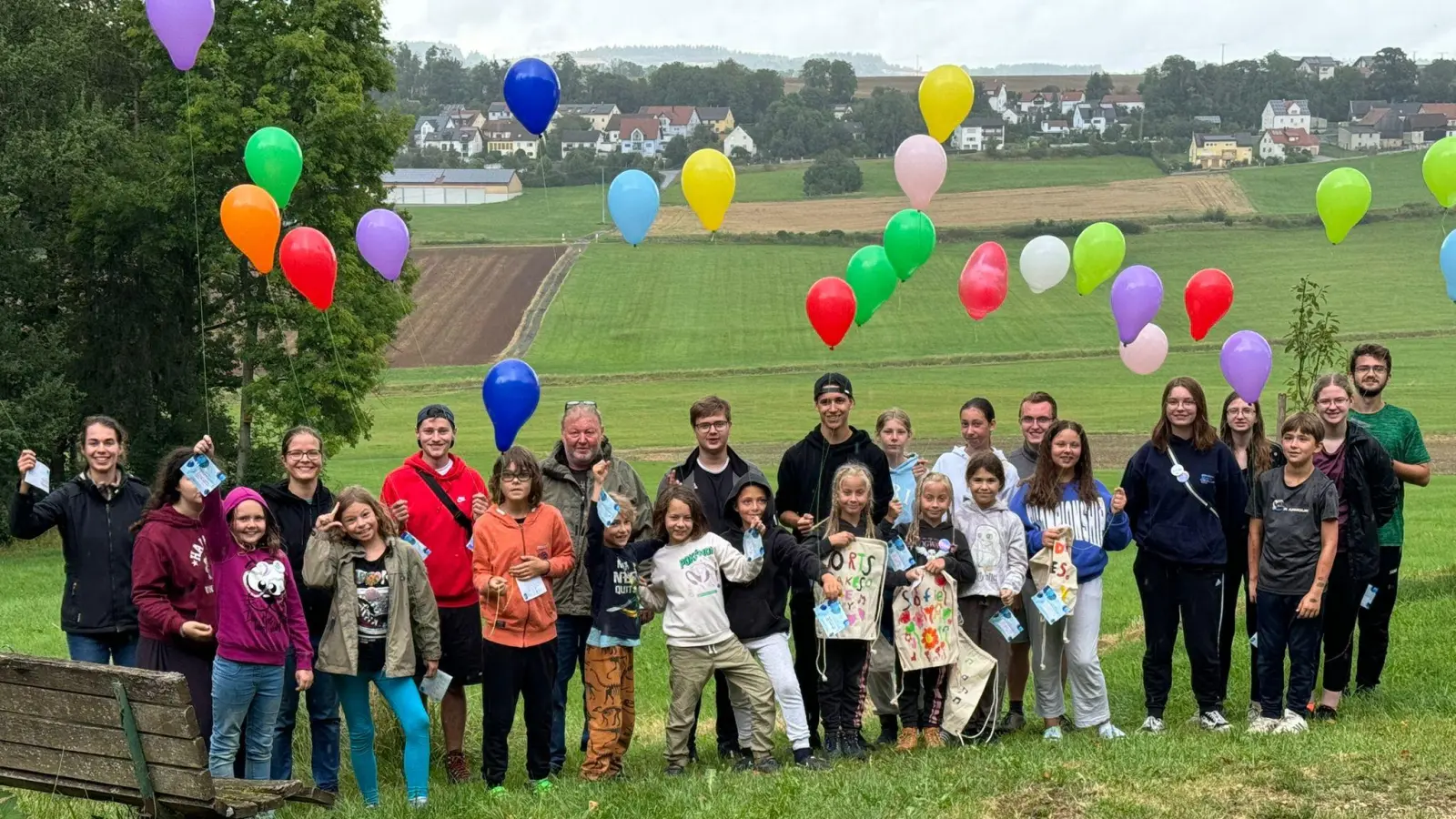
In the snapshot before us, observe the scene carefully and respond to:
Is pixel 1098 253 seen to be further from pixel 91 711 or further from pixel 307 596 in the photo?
pixel 91 711

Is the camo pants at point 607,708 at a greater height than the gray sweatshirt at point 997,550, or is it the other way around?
the gray sweatshirt at point 997,550

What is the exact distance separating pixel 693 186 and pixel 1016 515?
17.6 ft

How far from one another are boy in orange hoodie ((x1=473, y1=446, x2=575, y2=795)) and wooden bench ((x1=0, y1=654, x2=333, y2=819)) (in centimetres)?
202

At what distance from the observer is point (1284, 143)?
93.2 metres

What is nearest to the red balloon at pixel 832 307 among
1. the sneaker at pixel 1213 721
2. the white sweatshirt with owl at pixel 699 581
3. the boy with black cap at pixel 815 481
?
the boy with black cap at pixel 815 481

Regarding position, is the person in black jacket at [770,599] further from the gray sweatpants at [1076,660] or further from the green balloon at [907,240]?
the green balloon at [907,240]

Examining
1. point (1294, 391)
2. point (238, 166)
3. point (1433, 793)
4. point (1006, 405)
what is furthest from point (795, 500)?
point (1006, 405)

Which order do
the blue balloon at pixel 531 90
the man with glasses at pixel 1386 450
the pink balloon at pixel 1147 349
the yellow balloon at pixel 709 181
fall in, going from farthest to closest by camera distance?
the pink balloon at pixel 1147 349, the yellow balloon at pixel 709 181, the blue balloon at pixel 531 90, the man with glasses at pixel 1386 450

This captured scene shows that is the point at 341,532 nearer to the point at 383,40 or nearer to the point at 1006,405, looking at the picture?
the point at 383,40

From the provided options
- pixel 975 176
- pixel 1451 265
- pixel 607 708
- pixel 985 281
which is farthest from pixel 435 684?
pixel 975 176

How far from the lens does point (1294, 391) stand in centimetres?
1639

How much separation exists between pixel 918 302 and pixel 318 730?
52.6m

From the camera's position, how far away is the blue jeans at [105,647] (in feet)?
24.2

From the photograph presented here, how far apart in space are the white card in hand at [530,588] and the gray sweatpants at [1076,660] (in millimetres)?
2732
